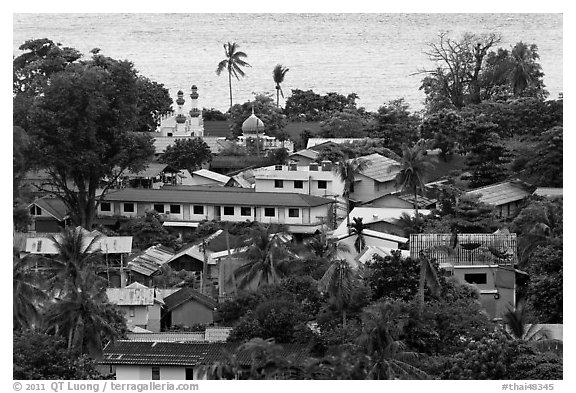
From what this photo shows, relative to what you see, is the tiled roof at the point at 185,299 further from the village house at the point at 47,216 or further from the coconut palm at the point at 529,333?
the village house at the point at 47,216

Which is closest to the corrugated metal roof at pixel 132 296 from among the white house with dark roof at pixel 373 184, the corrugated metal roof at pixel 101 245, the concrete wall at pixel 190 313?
the concrete wall at pixel 190 313

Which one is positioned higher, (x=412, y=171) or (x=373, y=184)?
(x=412, y=171)

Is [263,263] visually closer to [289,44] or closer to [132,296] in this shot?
[132,296]

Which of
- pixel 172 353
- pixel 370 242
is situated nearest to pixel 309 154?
pixel 370 242

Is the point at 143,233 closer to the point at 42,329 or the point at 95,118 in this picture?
the point at 95,118

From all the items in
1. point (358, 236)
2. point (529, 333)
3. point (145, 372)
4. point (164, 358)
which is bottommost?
point (145, 372)

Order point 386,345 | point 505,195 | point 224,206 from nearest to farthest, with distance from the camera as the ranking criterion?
point 386,345
point 505,195
point 224,206

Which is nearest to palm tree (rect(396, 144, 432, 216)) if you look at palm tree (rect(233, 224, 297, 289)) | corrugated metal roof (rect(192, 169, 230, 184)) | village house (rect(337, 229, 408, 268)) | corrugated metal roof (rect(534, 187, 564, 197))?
corrugated metal roof (rect(534, 187, 564, 197))
